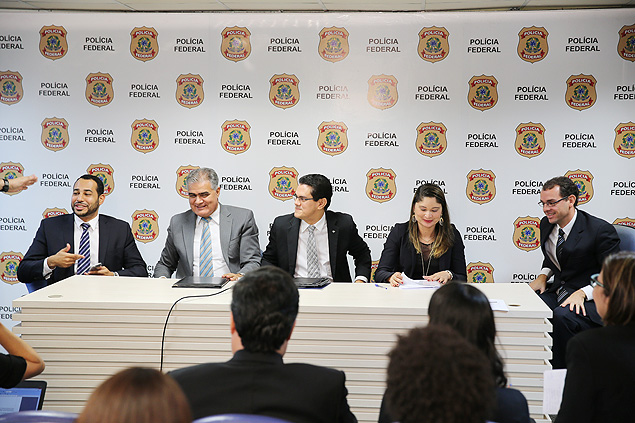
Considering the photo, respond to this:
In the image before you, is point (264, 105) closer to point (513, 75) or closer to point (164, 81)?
point (164, 81)

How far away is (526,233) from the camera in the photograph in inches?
182

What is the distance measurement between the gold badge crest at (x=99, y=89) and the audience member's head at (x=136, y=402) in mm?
4200

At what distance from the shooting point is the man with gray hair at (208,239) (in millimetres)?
3947

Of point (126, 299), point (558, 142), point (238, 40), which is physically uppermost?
point (238, 40)

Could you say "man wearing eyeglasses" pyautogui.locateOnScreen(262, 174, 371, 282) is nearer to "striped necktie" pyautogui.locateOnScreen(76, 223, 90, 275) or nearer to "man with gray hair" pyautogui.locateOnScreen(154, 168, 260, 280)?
"man with gray hair" pyautogui.locateOnScreen(154, 168, 260, 280)

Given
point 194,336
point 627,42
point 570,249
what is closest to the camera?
point 194,336

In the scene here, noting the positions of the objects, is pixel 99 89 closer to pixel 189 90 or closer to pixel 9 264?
pixel 189 90

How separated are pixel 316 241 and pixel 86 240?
150cm

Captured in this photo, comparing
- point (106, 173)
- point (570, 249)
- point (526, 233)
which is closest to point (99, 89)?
point (106, 173)

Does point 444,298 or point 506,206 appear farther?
point 506,206

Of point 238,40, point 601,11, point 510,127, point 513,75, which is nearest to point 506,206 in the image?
point 510,127

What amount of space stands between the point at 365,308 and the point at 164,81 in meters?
3.10

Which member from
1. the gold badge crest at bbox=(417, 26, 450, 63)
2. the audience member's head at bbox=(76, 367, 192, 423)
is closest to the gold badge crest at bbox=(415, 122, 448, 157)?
the gold badge crest at bbox=(417, 26, 450, 63)

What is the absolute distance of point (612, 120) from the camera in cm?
453
